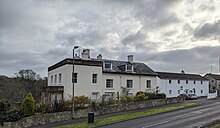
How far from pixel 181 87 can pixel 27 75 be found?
38.1 meters

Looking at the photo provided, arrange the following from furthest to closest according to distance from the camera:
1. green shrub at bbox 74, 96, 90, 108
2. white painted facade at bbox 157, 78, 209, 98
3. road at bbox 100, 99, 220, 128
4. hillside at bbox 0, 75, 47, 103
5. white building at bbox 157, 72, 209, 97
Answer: white building at bbox 157, 72, 209, 97
white painted facade at bbox 157, 78, 209, 98
hillside at bbox 0, 75, 47, 103
green shrub at bbox 74, 96, 90, 108
road at bbox 100, 99, 220, 128

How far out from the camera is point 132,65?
50250mm

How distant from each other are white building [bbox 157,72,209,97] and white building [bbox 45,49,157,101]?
9377 mm

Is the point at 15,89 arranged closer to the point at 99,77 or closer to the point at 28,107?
the point at 99,77

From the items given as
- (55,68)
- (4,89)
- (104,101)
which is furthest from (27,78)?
(104,101)

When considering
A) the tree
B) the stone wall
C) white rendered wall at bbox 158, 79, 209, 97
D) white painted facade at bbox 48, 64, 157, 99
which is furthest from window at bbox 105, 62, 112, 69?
the tree

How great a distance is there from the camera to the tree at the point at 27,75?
69562 millimetres

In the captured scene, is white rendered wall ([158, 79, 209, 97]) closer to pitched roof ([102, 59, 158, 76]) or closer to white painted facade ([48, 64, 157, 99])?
pitched roof ([102, 59, 158, 76])

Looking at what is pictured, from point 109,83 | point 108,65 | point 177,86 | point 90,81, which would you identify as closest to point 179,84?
point 177,86

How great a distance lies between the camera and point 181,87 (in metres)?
65.8

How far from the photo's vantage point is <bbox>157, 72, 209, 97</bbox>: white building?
61375 mm

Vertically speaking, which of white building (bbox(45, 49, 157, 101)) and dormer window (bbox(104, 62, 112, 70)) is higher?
dormer window (bbox(104, 62, 112, 70))

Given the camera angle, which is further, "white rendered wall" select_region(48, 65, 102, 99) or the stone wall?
"white rendered wall" select_region(48, 65, 102, 99)

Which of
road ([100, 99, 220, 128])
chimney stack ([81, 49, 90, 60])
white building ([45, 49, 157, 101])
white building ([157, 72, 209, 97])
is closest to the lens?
road ([100, 99, 220, 128])
